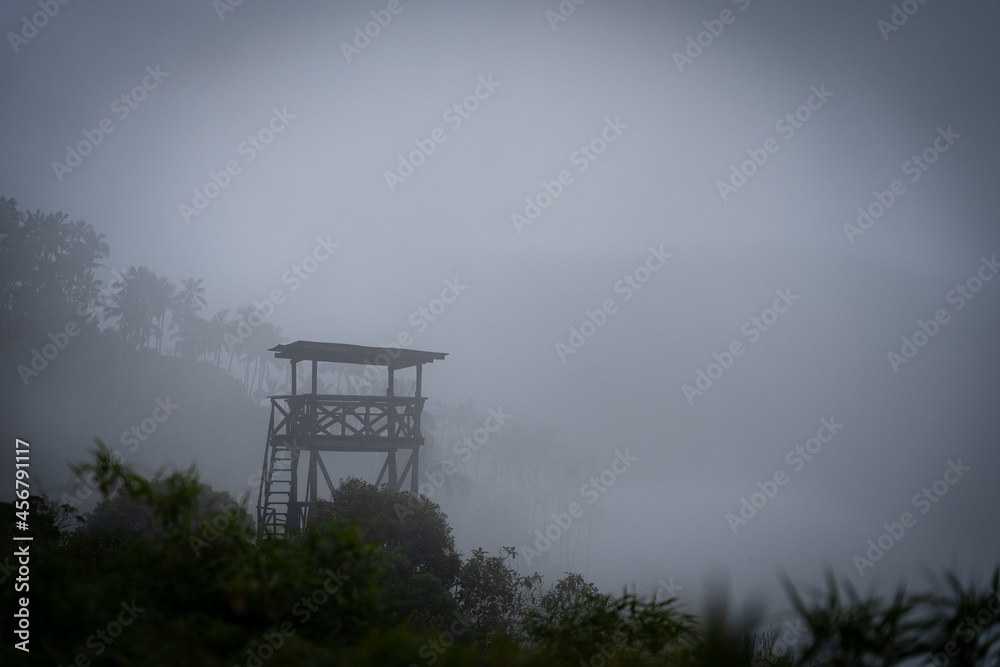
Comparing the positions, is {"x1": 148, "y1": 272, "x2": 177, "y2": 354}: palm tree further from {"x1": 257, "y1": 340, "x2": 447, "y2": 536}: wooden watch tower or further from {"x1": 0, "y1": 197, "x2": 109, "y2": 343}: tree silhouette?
{"x1": 257, "y1": 340, "x2": 447, "y2": 536}: wooden watch tower

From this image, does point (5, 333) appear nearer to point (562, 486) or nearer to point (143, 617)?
point (143, 617)

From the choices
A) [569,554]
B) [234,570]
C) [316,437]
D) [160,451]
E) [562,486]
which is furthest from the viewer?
[562,486]

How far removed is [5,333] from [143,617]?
230 ft

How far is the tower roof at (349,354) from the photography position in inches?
740

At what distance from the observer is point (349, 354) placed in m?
19.7

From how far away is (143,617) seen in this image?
3.81 metres

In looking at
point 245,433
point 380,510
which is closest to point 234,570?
point 380,510

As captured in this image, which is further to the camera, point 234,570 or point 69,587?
point 234,570

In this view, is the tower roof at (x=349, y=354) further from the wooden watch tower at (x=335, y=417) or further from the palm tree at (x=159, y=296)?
the palm tree at (x=159, y=296)

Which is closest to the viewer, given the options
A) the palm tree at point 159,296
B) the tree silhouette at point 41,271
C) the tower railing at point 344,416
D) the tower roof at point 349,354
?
the tower roof at point 349,354

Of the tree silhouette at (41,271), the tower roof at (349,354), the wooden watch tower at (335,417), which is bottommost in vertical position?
the wooden watch tower at (335,417)

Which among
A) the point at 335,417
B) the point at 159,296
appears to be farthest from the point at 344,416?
the point at 159,296

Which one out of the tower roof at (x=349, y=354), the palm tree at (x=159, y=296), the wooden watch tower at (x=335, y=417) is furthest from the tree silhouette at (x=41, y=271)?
the tower roof at (x=349, y=354)

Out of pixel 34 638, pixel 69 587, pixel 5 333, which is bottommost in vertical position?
pixel 34 638
